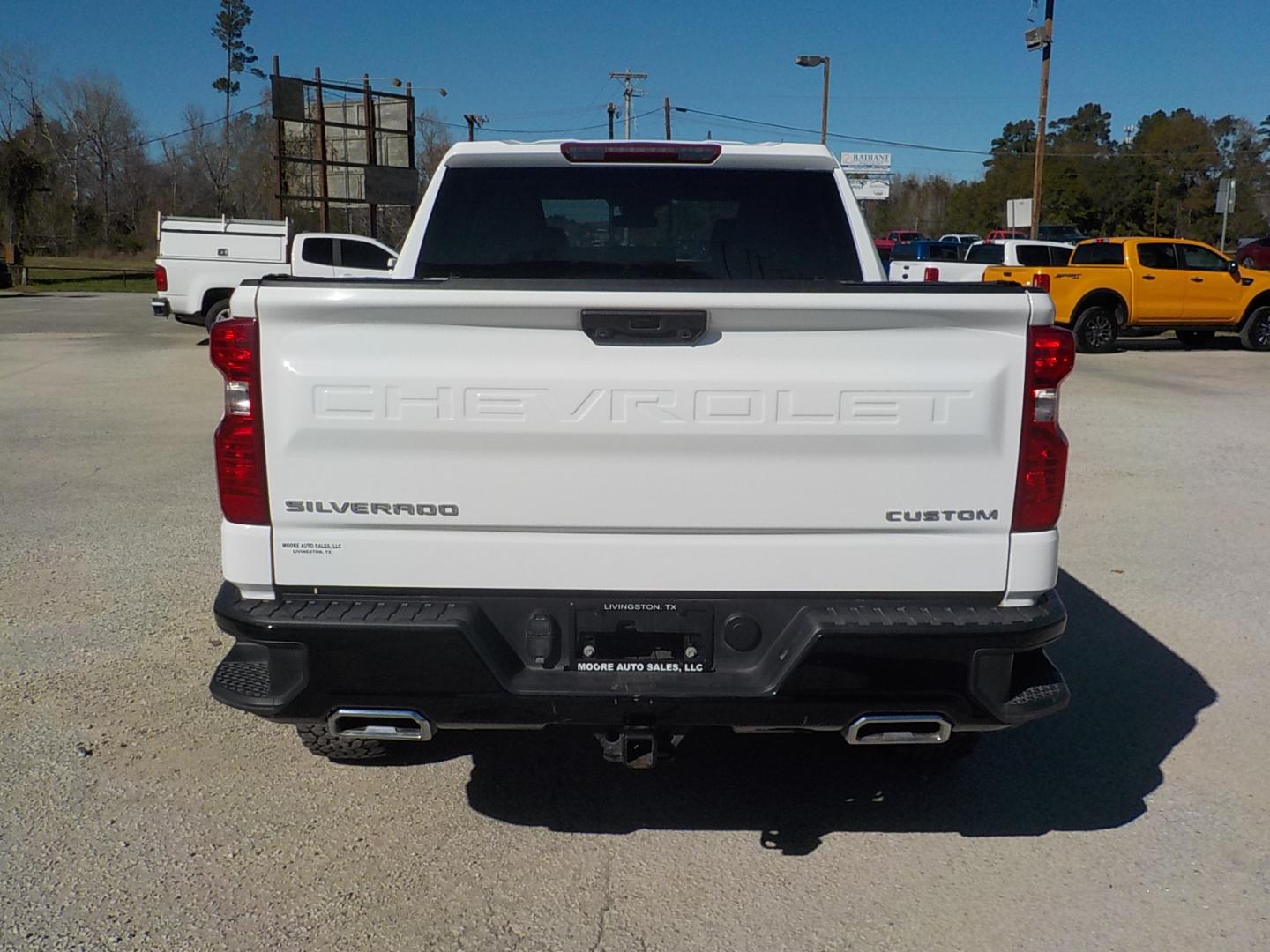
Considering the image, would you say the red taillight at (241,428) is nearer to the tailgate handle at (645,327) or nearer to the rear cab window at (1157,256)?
the tailgate handle at (645,327)

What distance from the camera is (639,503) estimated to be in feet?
9.70

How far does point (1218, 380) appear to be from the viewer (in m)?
16.1

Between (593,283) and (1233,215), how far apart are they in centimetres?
8238

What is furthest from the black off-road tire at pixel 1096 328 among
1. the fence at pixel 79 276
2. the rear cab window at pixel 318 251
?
the fence at pixel 79 276

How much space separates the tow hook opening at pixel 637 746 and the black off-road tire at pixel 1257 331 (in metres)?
20.3

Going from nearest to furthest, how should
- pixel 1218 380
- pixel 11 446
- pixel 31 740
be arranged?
pixel 31 740 → pixel 11 446 → pixel 1218 380

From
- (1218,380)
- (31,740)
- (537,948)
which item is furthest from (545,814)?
(1218,380)

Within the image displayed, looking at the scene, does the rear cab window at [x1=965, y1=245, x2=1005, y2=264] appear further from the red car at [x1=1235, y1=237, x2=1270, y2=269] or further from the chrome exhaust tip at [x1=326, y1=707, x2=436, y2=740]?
the chrome exhaust tip at [x1=326, y1=707, x2=436, y2=740]

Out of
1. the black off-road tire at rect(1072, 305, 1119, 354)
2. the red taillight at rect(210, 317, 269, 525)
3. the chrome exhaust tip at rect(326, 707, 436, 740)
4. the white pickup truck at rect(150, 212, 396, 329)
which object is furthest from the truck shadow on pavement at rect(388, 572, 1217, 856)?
the white pickup truck at rect(150, 212, 396, 329)

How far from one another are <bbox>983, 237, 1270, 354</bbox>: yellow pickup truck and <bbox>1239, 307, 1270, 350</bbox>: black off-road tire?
2 cm

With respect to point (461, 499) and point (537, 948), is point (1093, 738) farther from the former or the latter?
point (461, 499)

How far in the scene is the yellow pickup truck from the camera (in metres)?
19.1

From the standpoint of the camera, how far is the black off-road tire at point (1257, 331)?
20.1 m

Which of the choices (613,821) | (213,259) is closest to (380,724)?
(613,821)
